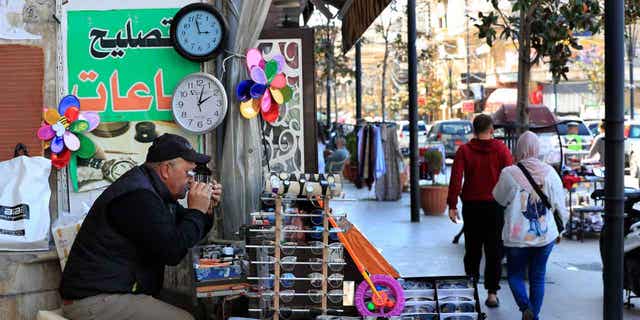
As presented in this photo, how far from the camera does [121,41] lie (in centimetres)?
716

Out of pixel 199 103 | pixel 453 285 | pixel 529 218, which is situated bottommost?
pixel 453 285

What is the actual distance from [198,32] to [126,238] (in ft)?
8.91

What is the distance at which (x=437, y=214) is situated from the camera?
53.0 ft

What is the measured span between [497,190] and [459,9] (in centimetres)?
5559

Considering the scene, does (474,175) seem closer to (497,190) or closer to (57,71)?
(497,190)

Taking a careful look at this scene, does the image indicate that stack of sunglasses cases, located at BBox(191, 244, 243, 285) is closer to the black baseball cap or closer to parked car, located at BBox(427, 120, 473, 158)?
the black baseball cap

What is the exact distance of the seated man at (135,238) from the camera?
4.66 metres

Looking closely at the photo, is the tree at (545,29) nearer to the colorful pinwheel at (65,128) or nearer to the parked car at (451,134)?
the colorful pinwheel at (65,128)

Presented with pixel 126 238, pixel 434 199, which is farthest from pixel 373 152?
pixel 126 238

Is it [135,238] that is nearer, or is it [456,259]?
[135,238]

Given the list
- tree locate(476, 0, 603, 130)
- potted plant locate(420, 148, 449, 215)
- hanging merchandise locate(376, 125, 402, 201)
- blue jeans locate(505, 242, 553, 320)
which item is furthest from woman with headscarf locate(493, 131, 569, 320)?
hanging merchandise locate(376, 125, 402, 201)

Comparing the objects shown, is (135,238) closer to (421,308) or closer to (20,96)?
(421,308)

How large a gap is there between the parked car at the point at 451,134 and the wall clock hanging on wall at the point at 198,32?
2467cm

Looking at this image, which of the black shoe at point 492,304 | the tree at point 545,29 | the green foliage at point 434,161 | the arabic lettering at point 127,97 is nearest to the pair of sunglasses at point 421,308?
the black shoe at point 492,304
